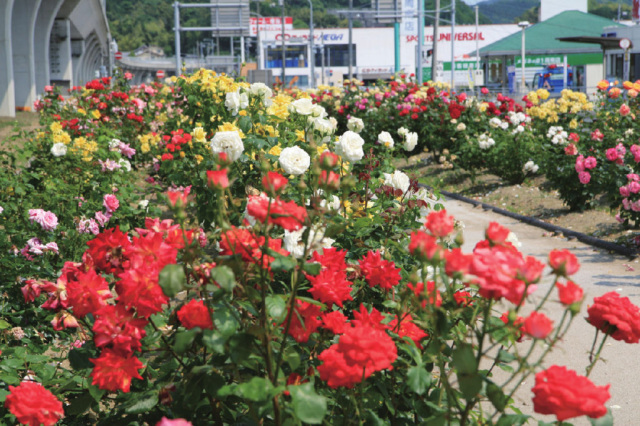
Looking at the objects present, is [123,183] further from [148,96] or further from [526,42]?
[526,42]

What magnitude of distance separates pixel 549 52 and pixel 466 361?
173 feet

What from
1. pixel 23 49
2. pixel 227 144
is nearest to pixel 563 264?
pixel 227 144

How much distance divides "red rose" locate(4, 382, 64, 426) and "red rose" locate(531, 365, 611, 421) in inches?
45.5

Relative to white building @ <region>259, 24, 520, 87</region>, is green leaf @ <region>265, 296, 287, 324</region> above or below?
below

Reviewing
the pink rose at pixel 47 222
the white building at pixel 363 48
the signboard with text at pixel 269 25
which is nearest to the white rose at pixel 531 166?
the pink rose at pixel 47 222

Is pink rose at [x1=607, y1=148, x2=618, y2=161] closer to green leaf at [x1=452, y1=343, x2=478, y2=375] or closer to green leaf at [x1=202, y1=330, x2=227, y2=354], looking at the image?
green leaf at [x1=452, y1=343, x2=478, y2=375]

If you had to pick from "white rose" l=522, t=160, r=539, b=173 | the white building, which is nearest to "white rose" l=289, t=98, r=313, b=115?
"white rose" l=522, t=160, r=539, b=173

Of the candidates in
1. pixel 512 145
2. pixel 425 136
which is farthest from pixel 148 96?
pixel 512 145

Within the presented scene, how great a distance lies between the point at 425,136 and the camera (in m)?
16.2

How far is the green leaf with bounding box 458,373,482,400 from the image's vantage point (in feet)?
5.74

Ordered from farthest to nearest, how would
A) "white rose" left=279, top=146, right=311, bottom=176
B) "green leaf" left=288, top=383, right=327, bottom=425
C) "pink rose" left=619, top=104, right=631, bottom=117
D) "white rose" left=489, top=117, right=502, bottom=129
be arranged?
"white rose" left=489, top=117, right=502, bottom=129 → "pink rose" left=619, top=104, right=631, bottom=117 → "white rose" left=279, top=146, right=311, bottom=176 → "green leaf" left=288, top=383, right=327, bottom=425

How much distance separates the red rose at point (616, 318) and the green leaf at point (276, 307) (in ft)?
2.59

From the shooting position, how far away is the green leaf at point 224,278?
172 centimetres

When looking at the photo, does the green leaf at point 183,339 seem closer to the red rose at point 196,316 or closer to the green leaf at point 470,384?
the red rose at point 196,316
